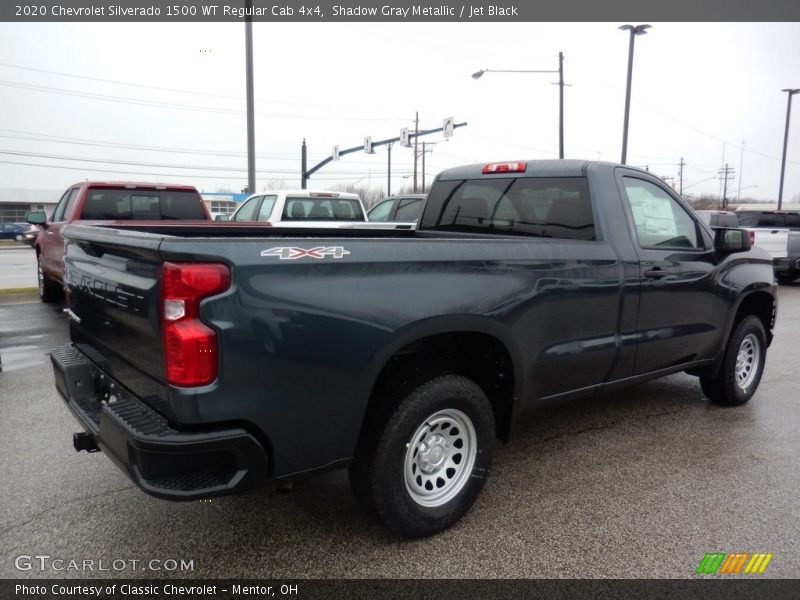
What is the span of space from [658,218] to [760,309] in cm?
183

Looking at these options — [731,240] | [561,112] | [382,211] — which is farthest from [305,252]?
[561,112]

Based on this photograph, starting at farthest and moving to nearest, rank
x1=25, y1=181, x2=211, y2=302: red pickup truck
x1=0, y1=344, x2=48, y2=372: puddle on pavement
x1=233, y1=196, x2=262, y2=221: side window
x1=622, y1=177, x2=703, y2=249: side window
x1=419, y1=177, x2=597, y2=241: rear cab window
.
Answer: x1=233, y1=196, x2=262, y2=221: side window, x1=25, y1=181, x2=211, y2=302: red pickup truck, x1=0, y1=344, x2=48, y2=372: puddle on pavement, x1=622, y1=177, x2=703, y2=249: side window, x1=419, y1=177, x2=597, y2=241: rear cab window

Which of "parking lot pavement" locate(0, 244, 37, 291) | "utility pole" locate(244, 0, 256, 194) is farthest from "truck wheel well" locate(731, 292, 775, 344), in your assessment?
"parking lot pavement" locate(0, 244, 37, 291)

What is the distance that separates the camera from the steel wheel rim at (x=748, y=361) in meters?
5.22

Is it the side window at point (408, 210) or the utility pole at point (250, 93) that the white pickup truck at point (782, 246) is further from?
the utility pole at point (250, 93)

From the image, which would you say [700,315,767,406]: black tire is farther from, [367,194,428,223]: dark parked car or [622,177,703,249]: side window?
[367,194,428,223]: dark parked car

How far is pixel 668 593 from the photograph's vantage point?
2604 millimetres

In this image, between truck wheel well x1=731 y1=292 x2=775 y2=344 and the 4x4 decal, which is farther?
truck wheel well x1=731 y1=292 x2=775 y2=344

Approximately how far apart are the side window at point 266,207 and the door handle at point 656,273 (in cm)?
860

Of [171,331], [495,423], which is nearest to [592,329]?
[495,423]

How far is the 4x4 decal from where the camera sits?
238 centimetres

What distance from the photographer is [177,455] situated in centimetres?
226

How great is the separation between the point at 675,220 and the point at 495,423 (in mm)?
2266

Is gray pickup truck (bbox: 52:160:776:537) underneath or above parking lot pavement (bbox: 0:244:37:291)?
above
